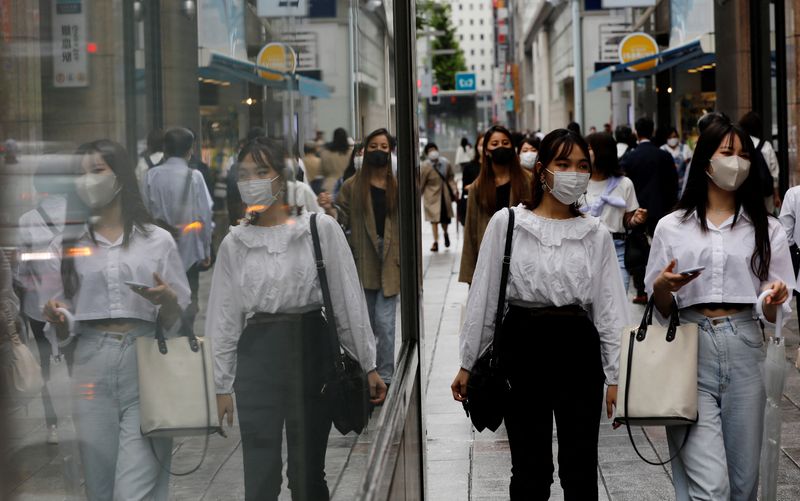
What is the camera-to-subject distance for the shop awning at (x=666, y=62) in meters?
21.0

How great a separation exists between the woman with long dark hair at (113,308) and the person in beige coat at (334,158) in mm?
764

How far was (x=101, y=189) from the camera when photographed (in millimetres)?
931

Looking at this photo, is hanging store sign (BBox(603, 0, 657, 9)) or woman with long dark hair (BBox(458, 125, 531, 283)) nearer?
woman with long dark hair (BBox(458, 125, 531, 283))

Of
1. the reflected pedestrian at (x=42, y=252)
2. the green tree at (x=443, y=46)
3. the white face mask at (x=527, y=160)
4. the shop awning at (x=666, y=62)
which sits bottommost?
the reflected pedestrian at (x=42, y=252)

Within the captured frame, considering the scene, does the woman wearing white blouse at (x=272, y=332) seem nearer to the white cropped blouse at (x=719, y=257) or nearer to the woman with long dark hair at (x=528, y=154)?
the white cropped blouse at (x=719, y=257)

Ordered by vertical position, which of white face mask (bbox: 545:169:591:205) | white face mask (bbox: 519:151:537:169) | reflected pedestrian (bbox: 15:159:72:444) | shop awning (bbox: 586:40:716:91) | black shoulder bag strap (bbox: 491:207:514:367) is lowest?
black shoulder bag strap (bbox: 491:207:514:367)

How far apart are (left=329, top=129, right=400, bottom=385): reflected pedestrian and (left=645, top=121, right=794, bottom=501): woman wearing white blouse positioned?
105cm

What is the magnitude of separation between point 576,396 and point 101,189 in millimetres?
3415

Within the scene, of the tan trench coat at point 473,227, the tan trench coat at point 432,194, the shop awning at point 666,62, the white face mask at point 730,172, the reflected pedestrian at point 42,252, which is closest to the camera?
the reflected pedestrian at point 42,252

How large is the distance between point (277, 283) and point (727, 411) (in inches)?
109

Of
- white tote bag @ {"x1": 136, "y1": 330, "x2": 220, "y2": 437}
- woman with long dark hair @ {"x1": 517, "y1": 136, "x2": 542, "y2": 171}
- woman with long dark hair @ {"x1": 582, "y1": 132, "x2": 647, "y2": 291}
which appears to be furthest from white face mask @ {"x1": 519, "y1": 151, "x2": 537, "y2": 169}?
white tote bag @ {"x1": 136, "y1": 330, "x2": 220, "y2": 437}

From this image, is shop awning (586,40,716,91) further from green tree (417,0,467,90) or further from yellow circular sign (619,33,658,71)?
green tree (417,0,467,90)

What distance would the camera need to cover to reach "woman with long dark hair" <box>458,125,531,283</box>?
7.36 meters

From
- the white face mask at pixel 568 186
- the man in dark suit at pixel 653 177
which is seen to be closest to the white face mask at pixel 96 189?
the white face mask at pixel 568 186
